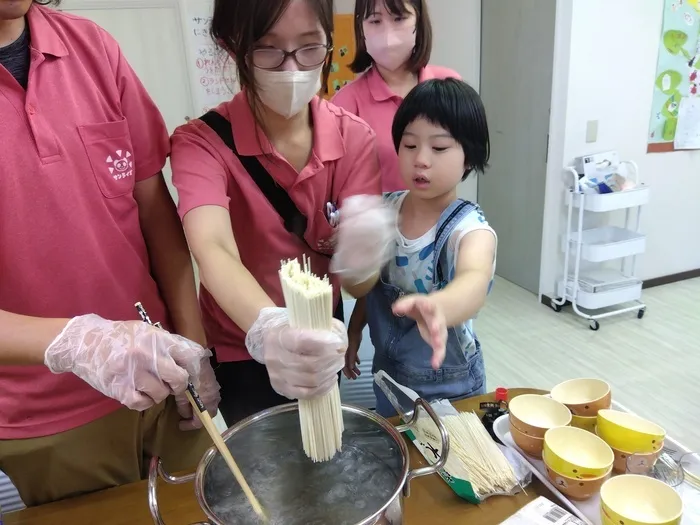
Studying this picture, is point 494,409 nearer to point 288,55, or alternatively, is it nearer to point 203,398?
point 203,398

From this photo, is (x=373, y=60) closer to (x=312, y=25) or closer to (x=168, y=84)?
(x=312, y=25)

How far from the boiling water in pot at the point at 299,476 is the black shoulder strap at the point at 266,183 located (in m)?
0.38

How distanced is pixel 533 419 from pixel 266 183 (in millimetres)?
630

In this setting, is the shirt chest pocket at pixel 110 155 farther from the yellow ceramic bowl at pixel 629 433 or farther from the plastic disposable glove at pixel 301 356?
the yellow ceramic bowl at pixel 629 433

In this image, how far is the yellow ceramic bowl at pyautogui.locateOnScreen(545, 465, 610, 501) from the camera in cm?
77

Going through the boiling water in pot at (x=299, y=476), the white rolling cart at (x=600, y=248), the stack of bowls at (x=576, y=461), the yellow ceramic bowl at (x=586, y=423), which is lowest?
the white rolling cart at (x=600, y=248)

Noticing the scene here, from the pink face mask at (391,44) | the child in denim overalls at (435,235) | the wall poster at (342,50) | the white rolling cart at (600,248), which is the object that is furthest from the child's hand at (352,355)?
the wall poster at (342,50)

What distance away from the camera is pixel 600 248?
2746 mm

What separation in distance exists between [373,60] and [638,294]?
2.20 metres

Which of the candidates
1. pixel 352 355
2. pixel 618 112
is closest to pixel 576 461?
pixel 352 355

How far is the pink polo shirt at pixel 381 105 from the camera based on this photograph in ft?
4.36

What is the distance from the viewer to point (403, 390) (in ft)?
3.08

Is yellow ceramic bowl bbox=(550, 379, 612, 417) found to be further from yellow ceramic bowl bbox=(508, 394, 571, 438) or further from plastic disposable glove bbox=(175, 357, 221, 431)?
plastic disposable glove bbox=(175, 357, 221, 431)

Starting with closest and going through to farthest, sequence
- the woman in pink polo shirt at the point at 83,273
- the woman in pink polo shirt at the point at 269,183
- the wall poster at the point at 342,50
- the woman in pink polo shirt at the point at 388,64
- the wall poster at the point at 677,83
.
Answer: the woman in pink polo shirt at the point at 83,273, the woman in pink polo shirt at the point at 269,183, the woman in pink polo shirt at the point at 388,64, the wall poster at the point at 677,83, the wall poster at the point at 342,50
